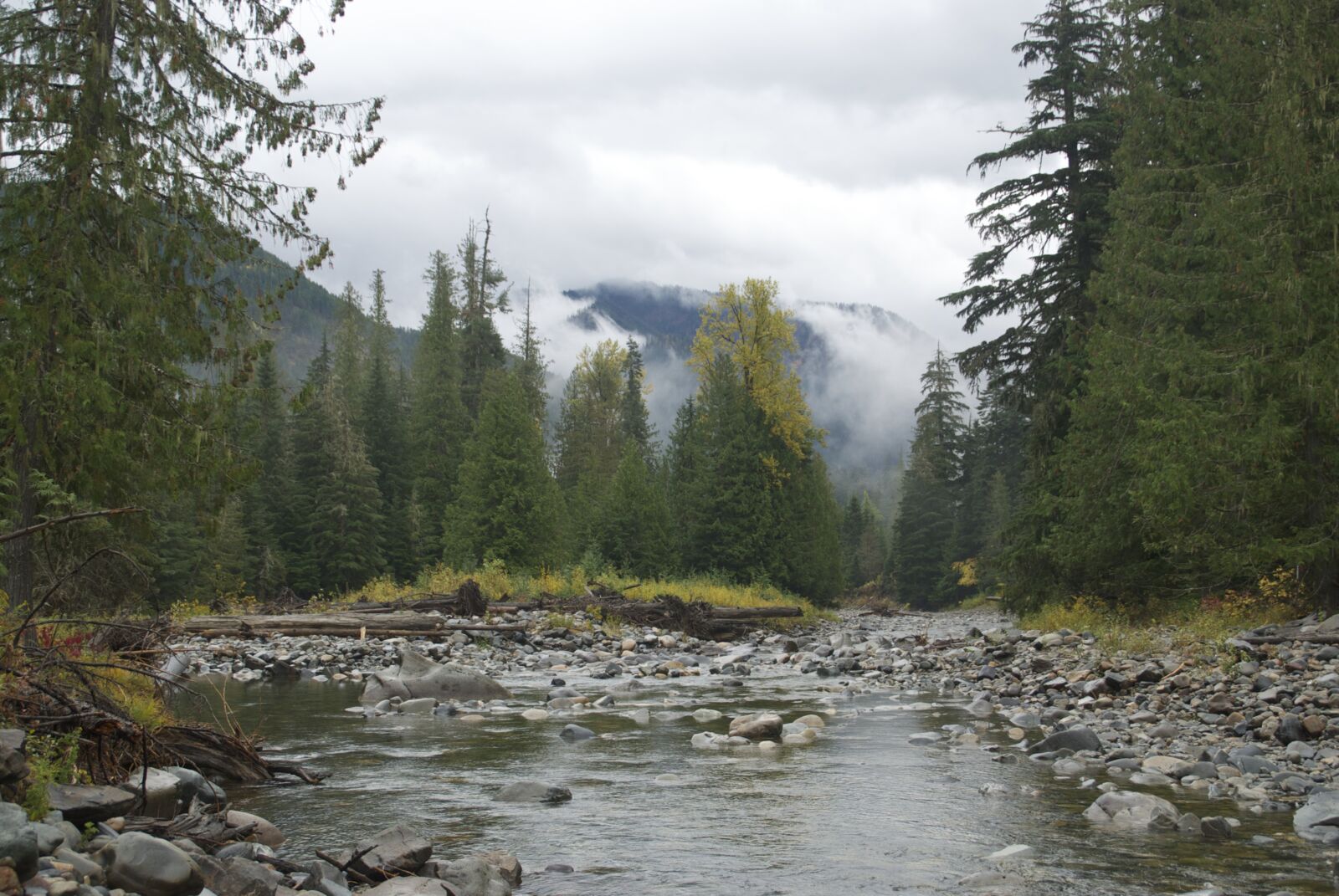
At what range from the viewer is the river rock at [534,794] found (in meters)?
7.12

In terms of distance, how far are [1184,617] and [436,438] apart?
3683cm

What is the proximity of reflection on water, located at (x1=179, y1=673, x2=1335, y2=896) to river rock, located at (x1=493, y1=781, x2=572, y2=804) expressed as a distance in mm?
113

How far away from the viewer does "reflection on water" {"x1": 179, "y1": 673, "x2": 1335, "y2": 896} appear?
207 inches

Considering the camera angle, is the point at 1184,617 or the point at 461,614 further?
the point at 461,614

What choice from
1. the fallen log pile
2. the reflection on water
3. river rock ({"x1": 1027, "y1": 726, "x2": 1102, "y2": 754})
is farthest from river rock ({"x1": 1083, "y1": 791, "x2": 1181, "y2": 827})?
the fallen log pile

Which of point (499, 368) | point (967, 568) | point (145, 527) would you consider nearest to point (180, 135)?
point (145, 527)

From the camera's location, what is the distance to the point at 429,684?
12.9 m

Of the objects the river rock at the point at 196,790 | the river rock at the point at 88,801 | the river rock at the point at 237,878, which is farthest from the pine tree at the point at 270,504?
the river rock at the point at 237,878

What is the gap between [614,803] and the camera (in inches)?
278

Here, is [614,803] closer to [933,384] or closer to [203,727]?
[203,727]

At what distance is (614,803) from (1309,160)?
12.3 meters

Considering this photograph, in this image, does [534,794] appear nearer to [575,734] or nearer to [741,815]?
[741,815]

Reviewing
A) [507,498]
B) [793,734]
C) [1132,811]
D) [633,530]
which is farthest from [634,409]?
[1132,811]

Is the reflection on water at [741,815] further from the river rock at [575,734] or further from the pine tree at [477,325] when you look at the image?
the pine tree at [477,325]
